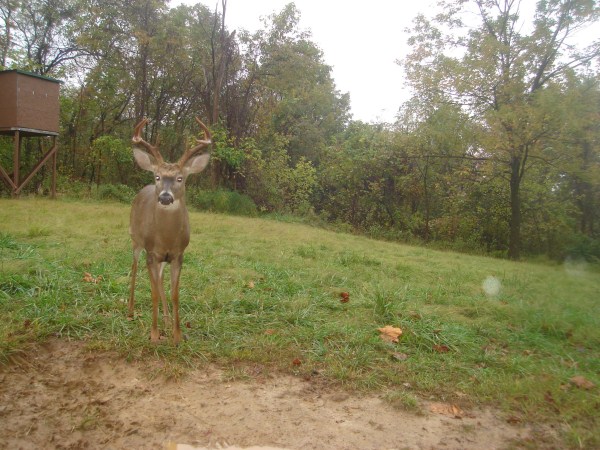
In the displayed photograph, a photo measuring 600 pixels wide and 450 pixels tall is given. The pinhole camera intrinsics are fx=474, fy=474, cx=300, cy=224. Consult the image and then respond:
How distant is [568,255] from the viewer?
14508 mm

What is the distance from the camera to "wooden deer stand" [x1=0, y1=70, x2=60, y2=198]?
47.4 feet

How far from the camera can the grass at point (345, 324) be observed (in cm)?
345

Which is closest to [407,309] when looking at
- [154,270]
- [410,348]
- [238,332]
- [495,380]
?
[410,348]

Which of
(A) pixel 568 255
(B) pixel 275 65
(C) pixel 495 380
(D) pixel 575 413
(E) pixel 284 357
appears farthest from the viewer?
(B) pixel 275 65

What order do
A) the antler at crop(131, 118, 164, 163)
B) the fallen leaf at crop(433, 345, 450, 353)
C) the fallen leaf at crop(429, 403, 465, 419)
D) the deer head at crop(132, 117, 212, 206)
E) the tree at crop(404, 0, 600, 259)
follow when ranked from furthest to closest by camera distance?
the tree at crop(404, 0, 600, 259)
the fallen leaf at crop(433, 345, 450, 353)
the antler at crop(131, 118, 164, 163)
the deer head at crop(132, 117, 212, 206)
the fallen leaf at crop(429, 403, 465, 419)

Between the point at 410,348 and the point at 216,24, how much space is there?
19.1 metres

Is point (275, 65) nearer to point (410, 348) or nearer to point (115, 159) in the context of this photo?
point (115, 159)

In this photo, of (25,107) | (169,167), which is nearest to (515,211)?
(169,167)

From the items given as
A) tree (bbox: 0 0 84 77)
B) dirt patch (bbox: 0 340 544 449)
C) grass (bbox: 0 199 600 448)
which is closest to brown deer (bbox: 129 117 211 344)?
grass (bbox: 0 199 600 448)

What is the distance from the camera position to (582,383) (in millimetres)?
3477

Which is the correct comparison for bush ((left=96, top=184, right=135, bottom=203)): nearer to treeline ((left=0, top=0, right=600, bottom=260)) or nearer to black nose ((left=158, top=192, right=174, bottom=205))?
treeline ((left=0, top=0, right=600, bottom=260))

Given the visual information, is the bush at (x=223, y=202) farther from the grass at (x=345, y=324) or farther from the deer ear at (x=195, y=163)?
the deer ear at (x=195, y=163)

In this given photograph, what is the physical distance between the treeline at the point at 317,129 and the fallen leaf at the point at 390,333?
1109 centimetres

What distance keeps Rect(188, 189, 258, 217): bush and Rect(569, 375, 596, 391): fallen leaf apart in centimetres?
1471
